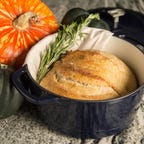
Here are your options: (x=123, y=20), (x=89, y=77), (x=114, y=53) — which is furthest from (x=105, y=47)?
(x=123, y=20)

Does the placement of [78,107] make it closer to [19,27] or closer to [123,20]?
[19,27]

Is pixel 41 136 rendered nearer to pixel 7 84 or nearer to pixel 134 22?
pixel 7 84

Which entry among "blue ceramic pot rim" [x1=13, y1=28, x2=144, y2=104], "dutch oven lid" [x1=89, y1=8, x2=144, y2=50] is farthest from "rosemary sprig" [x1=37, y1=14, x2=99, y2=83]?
"dutch oven lid" [x1=89, y1=8, x2=144, y2=50]

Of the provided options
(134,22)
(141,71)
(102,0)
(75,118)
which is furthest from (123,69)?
(102,0)

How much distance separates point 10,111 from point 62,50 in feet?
0.49

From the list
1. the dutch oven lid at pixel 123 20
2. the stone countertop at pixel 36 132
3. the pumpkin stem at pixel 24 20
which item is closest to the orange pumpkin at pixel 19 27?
the pumpkin stem at pixel 24 20

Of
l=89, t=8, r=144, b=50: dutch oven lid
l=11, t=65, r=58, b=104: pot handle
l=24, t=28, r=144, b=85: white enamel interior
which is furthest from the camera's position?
l=89, t=8, r=144, b=50: dutch oven lid

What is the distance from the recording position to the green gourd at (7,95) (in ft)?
2.25

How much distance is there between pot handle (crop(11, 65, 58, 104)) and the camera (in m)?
0.60

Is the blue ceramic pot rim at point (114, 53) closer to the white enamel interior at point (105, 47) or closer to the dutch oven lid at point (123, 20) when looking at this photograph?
the white enamel interior at point (105, 47)

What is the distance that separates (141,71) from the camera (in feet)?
2.34

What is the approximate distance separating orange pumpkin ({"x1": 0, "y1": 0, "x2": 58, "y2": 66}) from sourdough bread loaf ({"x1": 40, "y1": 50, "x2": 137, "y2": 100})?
Answer: 10cm

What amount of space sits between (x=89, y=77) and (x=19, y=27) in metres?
0.20

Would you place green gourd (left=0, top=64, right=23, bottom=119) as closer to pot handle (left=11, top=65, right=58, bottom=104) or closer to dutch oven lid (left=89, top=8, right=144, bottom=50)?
pot handle (left=11, top=65, right=58, bottom=104)
